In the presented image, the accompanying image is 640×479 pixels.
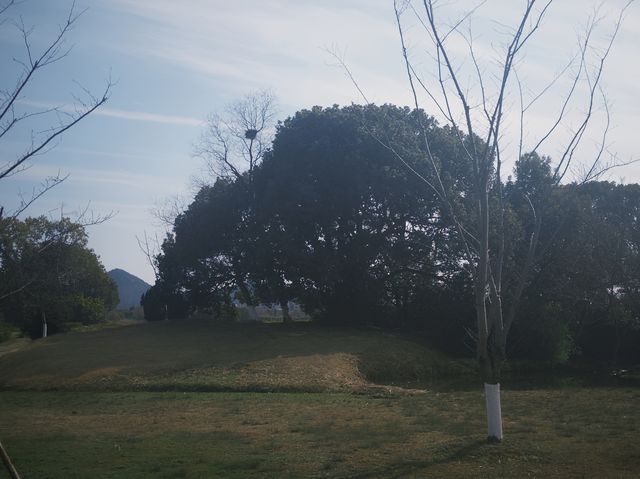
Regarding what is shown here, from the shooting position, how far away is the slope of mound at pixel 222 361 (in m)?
22.5

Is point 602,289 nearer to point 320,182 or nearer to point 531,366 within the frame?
point 531,366

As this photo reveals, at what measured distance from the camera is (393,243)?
117ft

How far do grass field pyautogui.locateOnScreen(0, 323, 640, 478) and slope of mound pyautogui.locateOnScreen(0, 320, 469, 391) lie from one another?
0.09 m

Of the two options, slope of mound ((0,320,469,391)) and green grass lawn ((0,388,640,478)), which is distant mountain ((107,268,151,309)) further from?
green grass lawn ((0,388,640,478))

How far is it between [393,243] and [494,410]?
26.1m

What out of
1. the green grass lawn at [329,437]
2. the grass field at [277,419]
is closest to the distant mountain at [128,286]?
the grass field at [277,419]

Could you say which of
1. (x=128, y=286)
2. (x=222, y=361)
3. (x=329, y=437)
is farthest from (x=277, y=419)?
(x=128, y=286)

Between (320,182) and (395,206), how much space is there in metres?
4.38

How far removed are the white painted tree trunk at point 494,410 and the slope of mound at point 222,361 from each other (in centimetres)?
1176

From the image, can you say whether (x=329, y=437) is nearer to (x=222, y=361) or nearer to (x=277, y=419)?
(x=277, y=419)

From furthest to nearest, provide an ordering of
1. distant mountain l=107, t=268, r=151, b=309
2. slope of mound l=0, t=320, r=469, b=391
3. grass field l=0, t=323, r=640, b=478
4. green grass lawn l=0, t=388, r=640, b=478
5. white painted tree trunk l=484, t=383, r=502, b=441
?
distant mountain l=107, t=268, r=151, b=309 → slope of mound l=0, t=320, r=469, b=391 → white painted tree trunk l=484, t=383, r=502, b=441 → grass field l=0, t=323, r=640, b=478 → green grass lawn l=0, t=388, r=640, b=478

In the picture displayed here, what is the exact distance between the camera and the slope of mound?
886 inches

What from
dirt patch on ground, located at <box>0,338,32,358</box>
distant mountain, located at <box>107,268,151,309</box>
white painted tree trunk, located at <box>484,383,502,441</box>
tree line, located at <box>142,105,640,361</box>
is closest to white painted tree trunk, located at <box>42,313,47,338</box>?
dirt patch on ground, located at <box>0,338,32,358</box>

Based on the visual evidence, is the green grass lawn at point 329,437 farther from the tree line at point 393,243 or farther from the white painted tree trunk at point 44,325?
the white painted tree trunk at point 44,325
